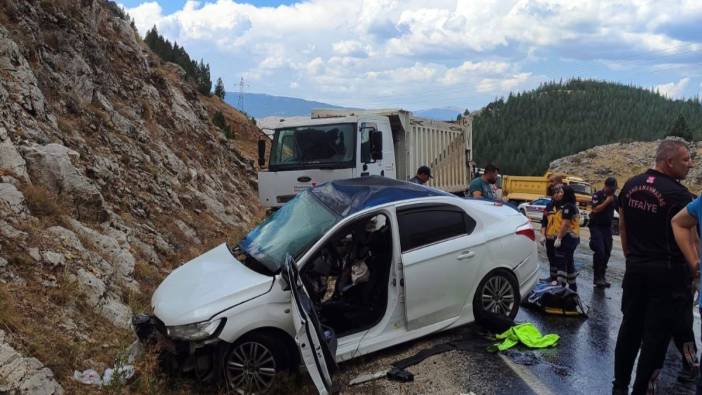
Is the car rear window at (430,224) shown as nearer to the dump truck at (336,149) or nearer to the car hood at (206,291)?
the car hood at (206,291)

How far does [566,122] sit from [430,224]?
13734 cm

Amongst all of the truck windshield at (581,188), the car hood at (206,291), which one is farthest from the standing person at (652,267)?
the truck windshield at (581,188)

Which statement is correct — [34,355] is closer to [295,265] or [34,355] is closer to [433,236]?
[295,265]

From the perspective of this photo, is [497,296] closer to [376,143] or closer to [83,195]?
[376,143]

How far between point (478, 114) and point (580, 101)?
89.8 ft

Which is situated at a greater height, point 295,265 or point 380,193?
point 380,193

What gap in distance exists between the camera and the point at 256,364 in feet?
14.2

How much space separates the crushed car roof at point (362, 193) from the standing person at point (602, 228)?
3.65 m

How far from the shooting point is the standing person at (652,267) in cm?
373

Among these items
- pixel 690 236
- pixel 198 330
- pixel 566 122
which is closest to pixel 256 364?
pixel 198 330

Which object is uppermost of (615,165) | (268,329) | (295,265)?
(295,265)

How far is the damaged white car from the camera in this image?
423 cm

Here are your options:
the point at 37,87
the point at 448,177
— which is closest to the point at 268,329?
the point at 37,87

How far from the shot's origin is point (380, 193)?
17.6 ft
